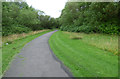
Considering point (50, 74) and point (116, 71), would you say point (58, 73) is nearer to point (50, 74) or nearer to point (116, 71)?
point (50, 74)

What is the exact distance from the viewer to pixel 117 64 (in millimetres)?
5812

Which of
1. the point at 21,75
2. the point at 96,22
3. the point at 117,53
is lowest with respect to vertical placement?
the point at 21,75

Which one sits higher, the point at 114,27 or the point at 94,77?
A: the point at 114,27

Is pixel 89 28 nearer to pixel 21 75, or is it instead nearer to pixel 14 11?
pixel 21 75

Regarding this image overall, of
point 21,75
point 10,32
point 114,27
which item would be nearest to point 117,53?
point 21,75

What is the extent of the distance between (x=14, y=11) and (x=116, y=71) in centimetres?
3027

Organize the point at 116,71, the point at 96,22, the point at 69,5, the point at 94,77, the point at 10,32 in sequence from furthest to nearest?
the point at 69,5
the point at 10,32
the point at 96,22
the point at 116,71
the point at 94,77

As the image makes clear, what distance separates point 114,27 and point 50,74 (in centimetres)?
1480

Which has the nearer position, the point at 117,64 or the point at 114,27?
the point at 117,64

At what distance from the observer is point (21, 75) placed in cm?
513

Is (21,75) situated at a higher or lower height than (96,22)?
lower

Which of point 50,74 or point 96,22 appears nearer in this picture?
point 50,74

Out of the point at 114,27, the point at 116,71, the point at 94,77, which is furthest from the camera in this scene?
the point at 114,27

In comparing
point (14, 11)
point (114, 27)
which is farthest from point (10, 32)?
point (114, 27)
